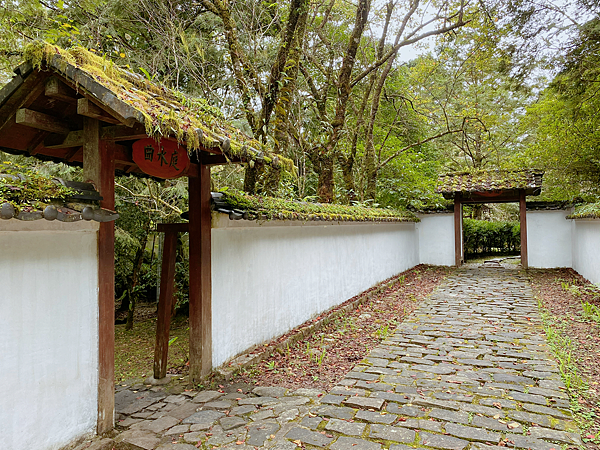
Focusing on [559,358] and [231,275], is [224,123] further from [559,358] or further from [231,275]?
[559,358]

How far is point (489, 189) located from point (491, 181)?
2.03 feet

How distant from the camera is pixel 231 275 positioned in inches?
204

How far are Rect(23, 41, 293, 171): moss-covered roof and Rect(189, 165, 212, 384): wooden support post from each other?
0.78 meters

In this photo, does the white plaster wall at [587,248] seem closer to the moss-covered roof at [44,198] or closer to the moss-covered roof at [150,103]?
the moss-covered roof at [150,103]

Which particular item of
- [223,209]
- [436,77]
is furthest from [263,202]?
[436,77]

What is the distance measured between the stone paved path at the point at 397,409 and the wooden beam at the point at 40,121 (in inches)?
118

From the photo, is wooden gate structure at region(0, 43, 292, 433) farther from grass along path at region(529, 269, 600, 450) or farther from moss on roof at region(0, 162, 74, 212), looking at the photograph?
grass along path at region(529, 269, 600, 450)

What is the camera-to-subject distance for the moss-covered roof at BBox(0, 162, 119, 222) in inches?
103

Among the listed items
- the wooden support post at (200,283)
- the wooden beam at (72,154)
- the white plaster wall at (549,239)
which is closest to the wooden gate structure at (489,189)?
the white plaster wall at (549,239)

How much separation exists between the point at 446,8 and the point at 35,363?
12.6 m

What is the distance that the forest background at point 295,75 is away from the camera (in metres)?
6.95

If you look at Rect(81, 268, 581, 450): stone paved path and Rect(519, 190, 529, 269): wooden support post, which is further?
Rect(519, 190, 529, 269): wooden support post

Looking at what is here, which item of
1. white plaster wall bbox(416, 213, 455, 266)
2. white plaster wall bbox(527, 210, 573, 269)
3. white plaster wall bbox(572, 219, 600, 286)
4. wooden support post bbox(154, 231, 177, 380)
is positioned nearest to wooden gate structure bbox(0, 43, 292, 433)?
wooden support post bbox(154, 231, 177, 380)

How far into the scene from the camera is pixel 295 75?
7090 mm
